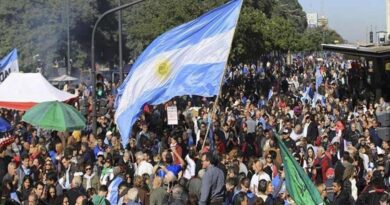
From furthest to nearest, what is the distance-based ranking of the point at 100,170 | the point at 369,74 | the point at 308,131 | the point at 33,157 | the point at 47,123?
the point at 369,74 → the point at 308,131 → the point at 47,123 → the point at 33,157 → the point at 100,170

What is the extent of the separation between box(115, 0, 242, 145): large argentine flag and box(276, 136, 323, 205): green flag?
5.95 metres

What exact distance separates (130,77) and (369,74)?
2091 cm

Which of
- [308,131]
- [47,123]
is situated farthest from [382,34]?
[47,123]

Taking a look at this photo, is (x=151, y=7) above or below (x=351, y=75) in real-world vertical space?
above

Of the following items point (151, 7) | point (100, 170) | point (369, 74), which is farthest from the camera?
point (151, 7)

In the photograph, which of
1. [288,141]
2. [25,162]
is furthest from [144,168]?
[288,141]

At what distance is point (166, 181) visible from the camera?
12.4 metres

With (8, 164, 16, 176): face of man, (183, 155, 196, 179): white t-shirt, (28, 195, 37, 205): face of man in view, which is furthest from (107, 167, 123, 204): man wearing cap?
(8, 164, 16, 176): face of man

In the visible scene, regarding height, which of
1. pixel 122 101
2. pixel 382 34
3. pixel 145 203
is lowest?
pixel 145 203

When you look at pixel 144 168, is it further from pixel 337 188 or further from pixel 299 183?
pixel 299 183

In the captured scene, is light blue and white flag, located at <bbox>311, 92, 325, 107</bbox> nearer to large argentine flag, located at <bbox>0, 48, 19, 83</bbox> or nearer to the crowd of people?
the crowd of people

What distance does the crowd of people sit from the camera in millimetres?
11625

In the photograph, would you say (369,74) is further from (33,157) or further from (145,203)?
(145,203)

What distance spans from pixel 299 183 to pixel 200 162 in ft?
19.5
